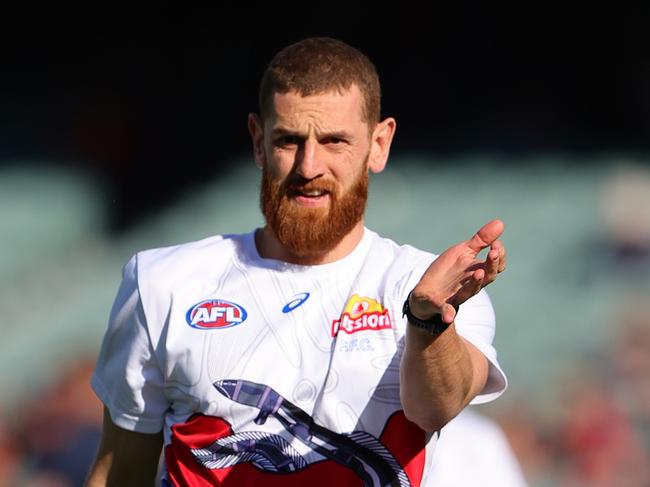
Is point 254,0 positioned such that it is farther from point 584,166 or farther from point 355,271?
point 355,271

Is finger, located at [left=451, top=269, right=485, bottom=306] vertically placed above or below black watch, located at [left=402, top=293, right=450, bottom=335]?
above

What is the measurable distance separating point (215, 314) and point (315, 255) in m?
0.30

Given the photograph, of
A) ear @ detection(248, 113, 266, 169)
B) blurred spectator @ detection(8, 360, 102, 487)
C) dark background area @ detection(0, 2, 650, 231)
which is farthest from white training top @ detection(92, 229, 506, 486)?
dark background area @ detection(0, 2, 650, 231)

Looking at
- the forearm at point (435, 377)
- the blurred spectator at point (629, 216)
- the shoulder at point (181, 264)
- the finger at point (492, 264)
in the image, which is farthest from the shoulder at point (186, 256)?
the blurred spectator at point (629, 216)

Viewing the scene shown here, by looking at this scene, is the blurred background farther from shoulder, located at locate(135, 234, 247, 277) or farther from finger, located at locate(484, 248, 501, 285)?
finger, located at locate(484, 248, 501, 285)

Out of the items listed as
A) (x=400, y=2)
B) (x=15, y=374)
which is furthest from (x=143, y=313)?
(x=400, y=2)

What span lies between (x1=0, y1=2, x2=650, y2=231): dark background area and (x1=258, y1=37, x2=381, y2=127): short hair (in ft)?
4.90

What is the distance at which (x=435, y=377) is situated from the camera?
7.97ft

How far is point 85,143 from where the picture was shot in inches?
174

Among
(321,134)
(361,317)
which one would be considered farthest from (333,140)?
(361,317)

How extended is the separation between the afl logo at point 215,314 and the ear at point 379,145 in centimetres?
50

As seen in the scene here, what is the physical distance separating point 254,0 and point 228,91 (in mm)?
367

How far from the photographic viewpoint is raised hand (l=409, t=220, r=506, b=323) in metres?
2.27

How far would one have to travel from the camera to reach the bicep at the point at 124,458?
118 inches
